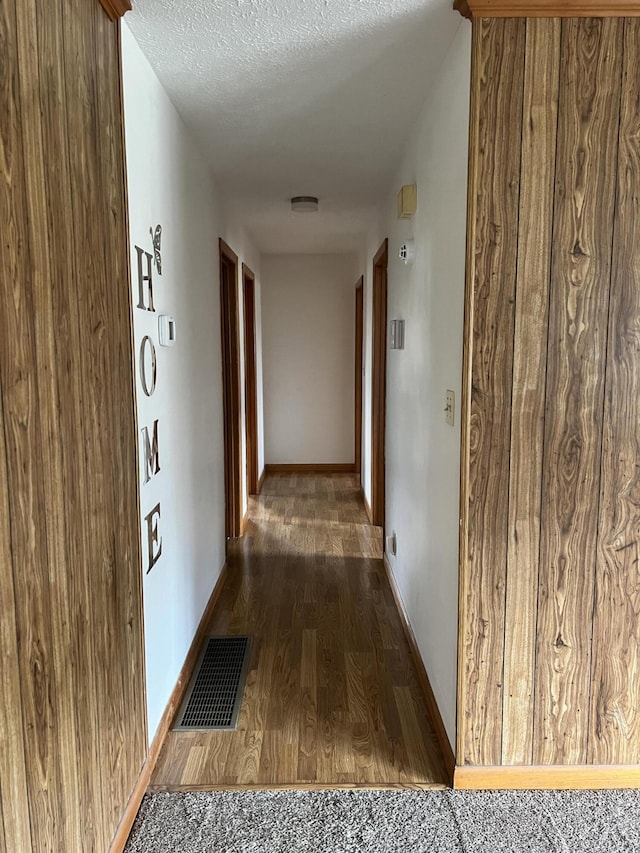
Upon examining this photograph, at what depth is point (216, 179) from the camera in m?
3.35

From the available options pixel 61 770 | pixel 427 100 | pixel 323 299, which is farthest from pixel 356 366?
pixel 61 770

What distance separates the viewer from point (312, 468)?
6.62 m

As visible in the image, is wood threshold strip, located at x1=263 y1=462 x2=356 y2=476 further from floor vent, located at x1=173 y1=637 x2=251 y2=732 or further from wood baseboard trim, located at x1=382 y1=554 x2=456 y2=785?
floor vent, located at x1=173 y1=637 x2=251 y2=732

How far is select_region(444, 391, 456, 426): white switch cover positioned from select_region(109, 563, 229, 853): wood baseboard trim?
1456 millimetres

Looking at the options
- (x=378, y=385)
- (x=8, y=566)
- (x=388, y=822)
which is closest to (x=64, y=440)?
(x=8, y=566)

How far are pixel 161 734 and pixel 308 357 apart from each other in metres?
4.74

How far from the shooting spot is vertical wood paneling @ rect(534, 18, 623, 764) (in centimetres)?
170

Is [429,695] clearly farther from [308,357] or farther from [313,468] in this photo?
[308,357]

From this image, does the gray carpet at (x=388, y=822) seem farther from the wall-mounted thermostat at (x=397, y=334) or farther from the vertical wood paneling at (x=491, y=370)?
the wall-mounted thermostat at (x=397, y=334)

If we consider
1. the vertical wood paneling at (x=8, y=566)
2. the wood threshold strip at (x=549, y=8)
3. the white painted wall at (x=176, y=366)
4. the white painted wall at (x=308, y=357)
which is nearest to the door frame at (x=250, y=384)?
the white painted wall at (x=308, y=357)

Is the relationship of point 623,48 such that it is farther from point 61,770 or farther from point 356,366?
point 356,366

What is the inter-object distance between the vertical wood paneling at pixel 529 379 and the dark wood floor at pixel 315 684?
0.41 m

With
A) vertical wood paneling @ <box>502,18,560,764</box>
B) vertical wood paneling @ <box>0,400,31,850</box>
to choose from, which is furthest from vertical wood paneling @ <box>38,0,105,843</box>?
vertical wood paneling @ <box>502,18,560,764</box>

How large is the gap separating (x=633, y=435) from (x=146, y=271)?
1615mm
